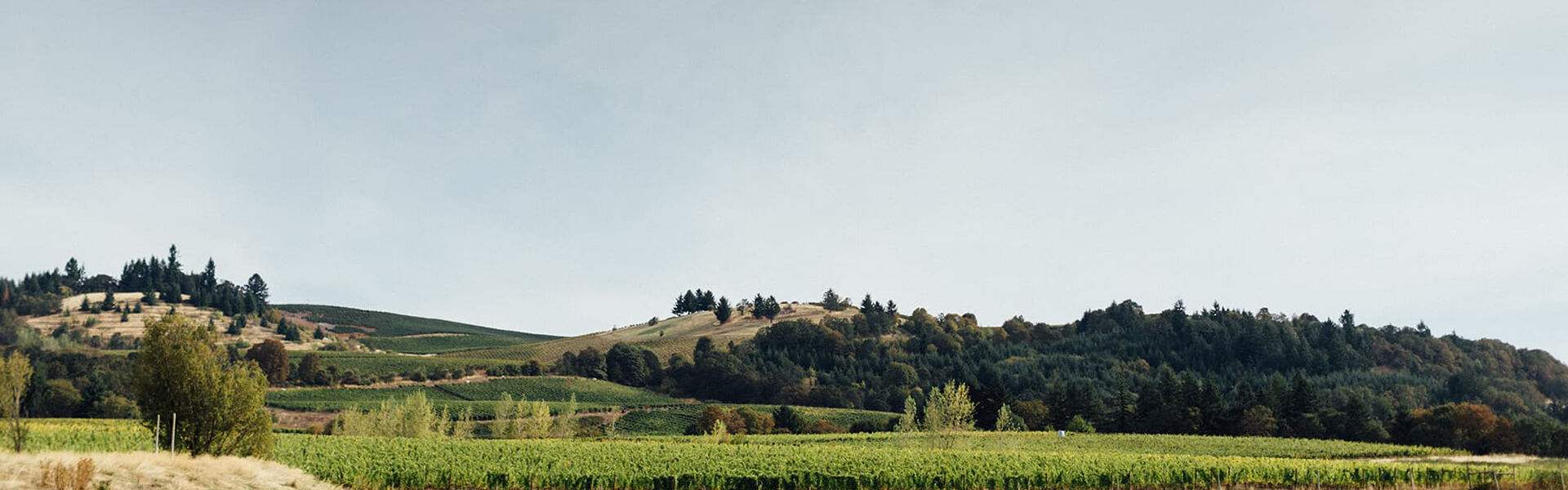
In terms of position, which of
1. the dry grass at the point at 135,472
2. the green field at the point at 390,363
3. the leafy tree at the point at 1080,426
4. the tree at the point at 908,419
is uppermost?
the green field at the point at 390,363

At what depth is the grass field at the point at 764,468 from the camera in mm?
40781

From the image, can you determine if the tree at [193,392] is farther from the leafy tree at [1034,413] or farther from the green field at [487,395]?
the leafy tree at [1034,413]

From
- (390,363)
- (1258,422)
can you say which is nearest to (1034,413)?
(1258,422)

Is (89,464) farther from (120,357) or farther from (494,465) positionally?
(120,357)

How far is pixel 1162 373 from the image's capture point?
121m

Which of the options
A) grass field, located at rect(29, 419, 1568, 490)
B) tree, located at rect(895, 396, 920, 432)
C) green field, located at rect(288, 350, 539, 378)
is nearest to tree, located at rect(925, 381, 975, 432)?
tree, located at rect(895, 396, 920, 432)

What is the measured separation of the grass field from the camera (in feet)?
134

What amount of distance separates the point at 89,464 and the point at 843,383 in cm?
13065

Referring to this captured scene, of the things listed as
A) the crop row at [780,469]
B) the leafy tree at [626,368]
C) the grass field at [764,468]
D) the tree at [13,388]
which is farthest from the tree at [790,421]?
the tree at [13,388]

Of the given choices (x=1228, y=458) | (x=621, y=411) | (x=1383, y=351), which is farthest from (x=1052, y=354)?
(x=1228, y=458)

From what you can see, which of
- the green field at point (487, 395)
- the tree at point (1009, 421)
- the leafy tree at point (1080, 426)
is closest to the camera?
Result: the tree at point (1009, 421)

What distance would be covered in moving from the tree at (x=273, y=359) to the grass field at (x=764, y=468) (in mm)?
83669

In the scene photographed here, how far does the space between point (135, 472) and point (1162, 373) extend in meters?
117

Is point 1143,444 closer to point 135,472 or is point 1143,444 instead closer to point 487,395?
point 135,472
